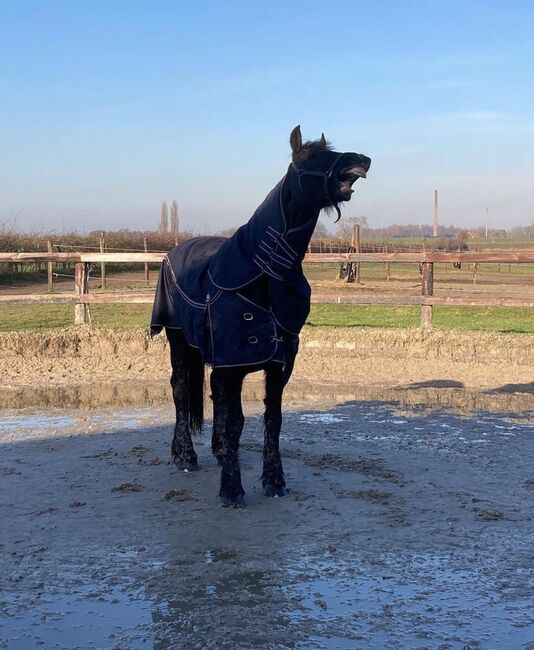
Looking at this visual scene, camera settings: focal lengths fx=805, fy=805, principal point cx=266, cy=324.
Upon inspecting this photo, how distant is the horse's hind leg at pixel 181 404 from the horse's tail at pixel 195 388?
0.05ft

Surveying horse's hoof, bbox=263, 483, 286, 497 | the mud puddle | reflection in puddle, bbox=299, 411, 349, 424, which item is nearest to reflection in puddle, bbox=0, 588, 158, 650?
horse's hoof, bbox=263, 483, 286, 497

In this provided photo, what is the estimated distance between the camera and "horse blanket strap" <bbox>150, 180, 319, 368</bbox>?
4.67m

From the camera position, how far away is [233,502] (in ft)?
16.3

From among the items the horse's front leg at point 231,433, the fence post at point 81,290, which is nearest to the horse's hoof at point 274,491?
the horse's front leg at point 231,433

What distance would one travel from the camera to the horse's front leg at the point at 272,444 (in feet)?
16.8

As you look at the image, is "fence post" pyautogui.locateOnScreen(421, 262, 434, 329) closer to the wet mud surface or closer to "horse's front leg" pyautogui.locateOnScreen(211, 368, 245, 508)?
the wet mud surface

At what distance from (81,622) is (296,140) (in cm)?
278

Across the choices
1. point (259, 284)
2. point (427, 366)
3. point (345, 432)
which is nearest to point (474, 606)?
point (259, 284)

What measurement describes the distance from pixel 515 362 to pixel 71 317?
9.95 m

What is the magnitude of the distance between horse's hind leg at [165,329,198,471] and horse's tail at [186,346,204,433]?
0.02 m

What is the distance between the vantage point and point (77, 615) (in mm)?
3479

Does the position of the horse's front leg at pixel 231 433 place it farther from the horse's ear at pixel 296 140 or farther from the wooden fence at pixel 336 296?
the wooden fence at pixel 336 296

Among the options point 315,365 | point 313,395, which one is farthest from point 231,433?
point 315,365

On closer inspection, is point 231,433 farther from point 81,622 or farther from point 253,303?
point 81,622
